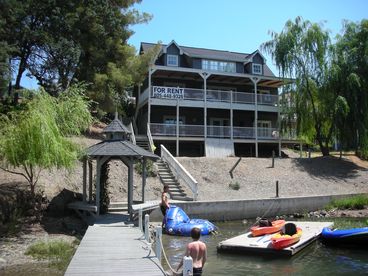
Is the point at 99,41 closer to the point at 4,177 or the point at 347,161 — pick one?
the point at 4,177

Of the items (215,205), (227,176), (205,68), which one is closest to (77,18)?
(205,68)

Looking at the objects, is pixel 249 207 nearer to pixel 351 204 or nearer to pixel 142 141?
pixel 351 204

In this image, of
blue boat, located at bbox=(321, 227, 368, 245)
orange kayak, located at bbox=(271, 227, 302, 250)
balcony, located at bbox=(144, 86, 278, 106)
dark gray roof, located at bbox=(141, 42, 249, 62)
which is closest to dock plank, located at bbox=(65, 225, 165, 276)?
orange kayak, located at bbox=(271, 227, 302, 250)

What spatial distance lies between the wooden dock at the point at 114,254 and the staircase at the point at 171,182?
884 cm

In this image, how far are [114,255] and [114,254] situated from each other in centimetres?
13

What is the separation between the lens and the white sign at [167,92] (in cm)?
3516

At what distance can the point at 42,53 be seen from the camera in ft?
107

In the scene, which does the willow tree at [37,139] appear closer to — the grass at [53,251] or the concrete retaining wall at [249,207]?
the grass at [53,251]

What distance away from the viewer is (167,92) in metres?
35.3

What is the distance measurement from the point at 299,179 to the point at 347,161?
23.9 ft

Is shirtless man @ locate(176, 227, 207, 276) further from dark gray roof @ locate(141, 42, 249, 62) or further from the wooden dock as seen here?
dark gray roof @ locate(141, 42, 249, 62)

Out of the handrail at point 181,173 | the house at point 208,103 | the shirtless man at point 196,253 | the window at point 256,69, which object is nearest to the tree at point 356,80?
the house at point 208,103

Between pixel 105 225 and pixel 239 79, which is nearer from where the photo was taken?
pixel 105 225

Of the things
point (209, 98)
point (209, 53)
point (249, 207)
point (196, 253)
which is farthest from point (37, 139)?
point (209, 53)
